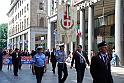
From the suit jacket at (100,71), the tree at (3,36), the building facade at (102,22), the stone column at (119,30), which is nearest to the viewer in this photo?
the suit jacket at (100,71)

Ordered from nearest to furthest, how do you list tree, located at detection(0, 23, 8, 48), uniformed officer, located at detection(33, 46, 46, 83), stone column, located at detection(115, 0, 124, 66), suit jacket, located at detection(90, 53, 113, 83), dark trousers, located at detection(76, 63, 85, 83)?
suit jacket, located at detection(90, 53, 113, 83), uniformed officer, located at detection(33, 46, 46, 83), dark trousers, located at detection(76, 63, 85, 83), stone column, located at detection(115, 0, 124, 66), tree, located at detection(0, 23, 8, 48)

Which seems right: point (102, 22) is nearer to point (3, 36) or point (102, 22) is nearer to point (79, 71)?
point (79, 71)

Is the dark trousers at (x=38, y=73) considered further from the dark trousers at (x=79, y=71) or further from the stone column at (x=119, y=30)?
the stone column at (x=119, y=30)

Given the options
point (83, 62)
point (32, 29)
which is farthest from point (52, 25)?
point (83, 62)

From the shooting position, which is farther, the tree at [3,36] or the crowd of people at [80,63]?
the tree at [3,36]

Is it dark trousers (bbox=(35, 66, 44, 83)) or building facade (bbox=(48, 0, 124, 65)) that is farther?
building facade (bbox=(48, 0, 124, 65))

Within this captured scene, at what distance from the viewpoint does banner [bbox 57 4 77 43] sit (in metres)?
17.6

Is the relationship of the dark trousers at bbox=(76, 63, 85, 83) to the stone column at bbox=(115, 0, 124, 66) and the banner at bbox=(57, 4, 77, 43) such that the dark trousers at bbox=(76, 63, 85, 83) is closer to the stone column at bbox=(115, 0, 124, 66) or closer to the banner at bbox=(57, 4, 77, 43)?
the banner at bbox=(57, 4, 77, 43)

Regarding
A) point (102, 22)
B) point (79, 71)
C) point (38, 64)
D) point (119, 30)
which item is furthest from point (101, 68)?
point (102, 22)

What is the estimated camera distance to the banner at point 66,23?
1756cm

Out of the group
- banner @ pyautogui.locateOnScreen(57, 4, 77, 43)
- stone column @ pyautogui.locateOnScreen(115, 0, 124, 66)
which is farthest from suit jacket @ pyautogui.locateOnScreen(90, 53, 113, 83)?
stone column @ pyautogui.locateOnScreen(115, 0, 124, 66)

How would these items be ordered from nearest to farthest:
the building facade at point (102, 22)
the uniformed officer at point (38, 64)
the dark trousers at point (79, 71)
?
the uniformed officer at point (38, 64) → the dark trousers at point (79, 71) → the building facade at point (102, 22)

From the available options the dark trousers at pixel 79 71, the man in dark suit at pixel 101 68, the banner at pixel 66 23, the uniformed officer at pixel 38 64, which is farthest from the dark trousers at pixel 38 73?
the banner at pixel 66 23

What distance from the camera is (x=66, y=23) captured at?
1852 centimetres
